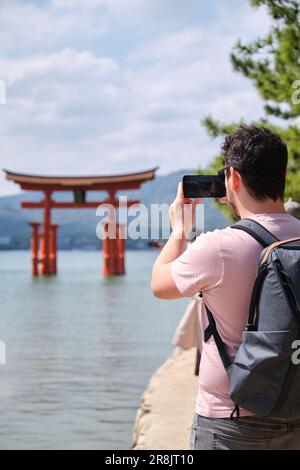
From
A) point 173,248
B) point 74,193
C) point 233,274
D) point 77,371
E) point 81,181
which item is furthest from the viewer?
point 74,193

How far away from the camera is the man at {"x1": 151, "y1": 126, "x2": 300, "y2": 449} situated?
1853 mm

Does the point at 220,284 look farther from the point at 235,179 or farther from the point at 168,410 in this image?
the point at 168,410

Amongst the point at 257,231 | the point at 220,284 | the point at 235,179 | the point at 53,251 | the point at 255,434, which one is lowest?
the point at 53,251

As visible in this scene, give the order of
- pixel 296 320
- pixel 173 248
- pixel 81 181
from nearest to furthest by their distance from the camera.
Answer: pixel 296 320 < pixel 173 248 < pixel 81 181

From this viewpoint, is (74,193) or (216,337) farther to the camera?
(74,193)

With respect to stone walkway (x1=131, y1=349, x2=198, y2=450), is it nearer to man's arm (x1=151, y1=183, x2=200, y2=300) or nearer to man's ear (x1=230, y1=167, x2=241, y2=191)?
man's arm (x1=151, y1=183, x2=200, y2=300)

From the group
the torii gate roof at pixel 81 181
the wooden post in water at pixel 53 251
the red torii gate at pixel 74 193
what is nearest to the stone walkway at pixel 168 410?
the red torii gate at pixel 74 193

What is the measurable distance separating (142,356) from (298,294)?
33.4 feet

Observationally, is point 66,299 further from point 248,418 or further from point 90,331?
point 248,418

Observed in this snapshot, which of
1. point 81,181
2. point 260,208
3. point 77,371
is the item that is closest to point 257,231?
point 260,208

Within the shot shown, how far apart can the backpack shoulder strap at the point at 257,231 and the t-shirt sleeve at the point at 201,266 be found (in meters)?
0.07

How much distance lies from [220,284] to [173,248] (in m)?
0.17

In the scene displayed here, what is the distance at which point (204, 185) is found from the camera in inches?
78.5

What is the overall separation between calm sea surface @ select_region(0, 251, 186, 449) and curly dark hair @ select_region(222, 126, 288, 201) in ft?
15.1
